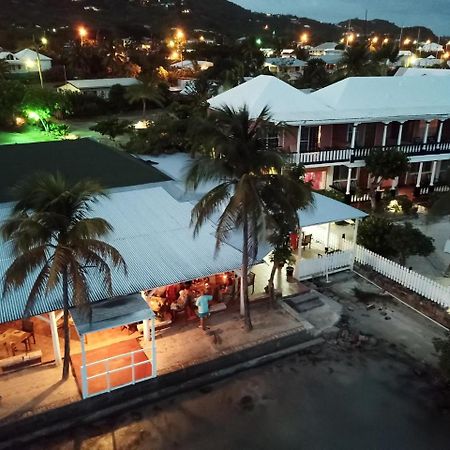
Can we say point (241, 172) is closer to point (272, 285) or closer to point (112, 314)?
point (272, 285)

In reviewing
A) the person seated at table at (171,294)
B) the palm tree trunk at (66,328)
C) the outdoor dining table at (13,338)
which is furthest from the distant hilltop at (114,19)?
the palm tree trunk at (66,328)

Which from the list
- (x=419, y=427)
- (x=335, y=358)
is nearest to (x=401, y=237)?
(x=335, y=358)

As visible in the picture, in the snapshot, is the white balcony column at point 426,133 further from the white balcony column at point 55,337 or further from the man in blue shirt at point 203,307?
the white balcony column at point 55,337

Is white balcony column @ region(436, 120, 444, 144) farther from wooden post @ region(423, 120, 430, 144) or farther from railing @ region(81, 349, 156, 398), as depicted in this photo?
railing @ region(81, 349, 156, 398)

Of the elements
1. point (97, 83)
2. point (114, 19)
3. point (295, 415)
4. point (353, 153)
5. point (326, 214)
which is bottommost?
point (295, 415)

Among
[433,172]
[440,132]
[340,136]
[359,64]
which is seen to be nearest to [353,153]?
[340,136]

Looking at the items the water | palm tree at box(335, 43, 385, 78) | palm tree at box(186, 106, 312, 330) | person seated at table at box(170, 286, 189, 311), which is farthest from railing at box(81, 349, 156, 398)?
palm tree at box(335, 43, 385, 78)

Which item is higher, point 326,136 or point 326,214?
point 326,136
